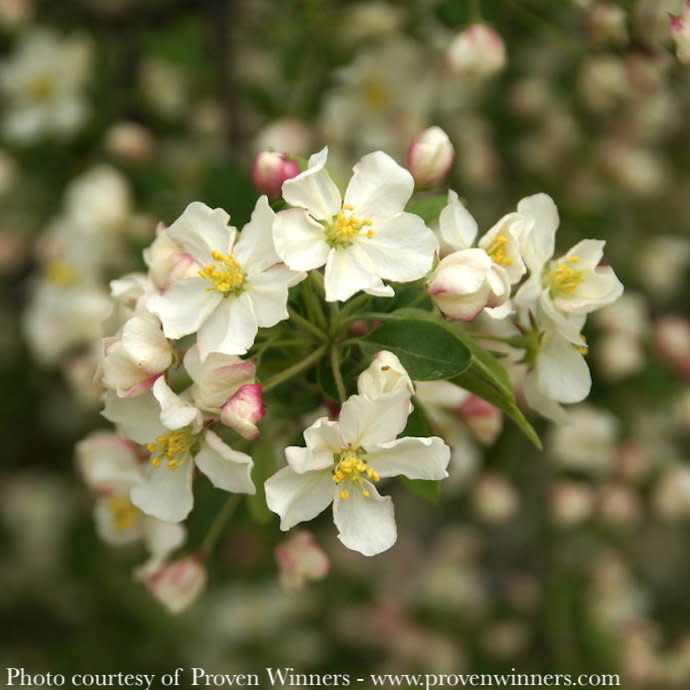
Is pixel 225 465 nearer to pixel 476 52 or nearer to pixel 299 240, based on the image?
pixel 299 240

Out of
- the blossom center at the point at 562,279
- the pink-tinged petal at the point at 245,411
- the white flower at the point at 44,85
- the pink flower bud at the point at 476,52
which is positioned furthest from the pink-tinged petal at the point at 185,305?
the white flower at the point at 44,85

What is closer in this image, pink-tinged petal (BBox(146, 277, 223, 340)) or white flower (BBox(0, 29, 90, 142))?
pink-tinged petal (BBox(146, 277, 223, 340))

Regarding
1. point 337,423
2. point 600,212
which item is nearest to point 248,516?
point 337,423

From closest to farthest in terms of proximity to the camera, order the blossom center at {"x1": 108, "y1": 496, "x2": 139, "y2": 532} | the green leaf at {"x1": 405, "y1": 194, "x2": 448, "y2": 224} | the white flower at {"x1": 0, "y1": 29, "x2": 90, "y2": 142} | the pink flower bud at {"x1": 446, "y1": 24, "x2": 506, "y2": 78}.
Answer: the green leaf at {"x1": 405, "y1": 194, "x2": 448, "y2": 224} → the blossom center at {"x1": 108, "y1": 496, "x2": 139, "y2": 532} → the pink flower bud at {"x1": 446, "y1": 24, "x2": 506, "y2": 78} → the white flower at {"x1": 0, "y1": 29, "x2": 90, "y2": 142}

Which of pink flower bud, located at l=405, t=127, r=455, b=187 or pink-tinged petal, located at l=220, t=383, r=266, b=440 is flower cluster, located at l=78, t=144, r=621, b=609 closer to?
pink-tinged petal, located at l=220, t=383, r=266, b=440

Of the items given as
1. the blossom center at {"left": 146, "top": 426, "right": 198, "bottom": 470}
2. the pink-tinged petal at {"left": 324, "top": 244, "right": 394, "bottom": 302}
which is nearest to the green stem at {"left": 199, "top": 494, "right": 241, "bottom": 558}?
the blossom center at {"left": 146, "top": 426, "right": 198, "bottom": 470}
